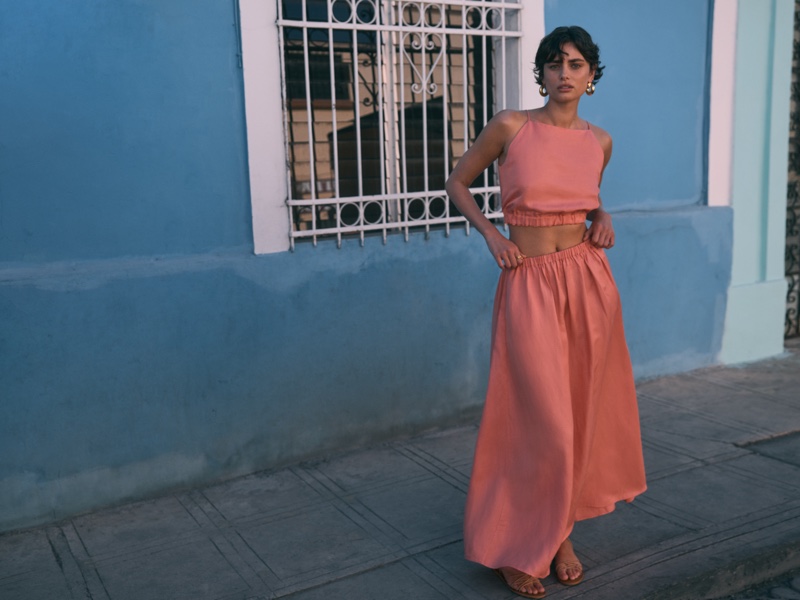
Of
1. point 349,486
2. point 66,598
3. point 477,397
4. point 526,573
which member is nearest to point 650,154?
point 477,397

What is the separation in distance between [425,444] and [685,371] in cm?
215

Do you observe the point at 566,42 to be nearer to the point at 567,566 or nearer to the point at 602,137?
the point at 602,137

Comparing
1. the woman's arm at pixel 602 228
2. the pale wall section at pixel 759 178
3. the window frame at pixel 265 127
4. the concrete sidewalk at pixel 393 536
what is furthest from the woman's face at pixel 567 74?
the pale wall section at pixel 759 178

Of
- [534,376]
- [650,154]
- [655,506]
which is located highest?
[650,154]

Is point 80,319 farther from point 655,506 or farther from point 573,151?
point 655,506

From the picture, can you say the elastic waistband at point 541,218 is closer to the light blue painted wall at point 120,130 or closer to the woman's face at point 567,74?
the woman's face at point 567,74

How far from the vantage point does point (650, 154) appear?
18.0 ft

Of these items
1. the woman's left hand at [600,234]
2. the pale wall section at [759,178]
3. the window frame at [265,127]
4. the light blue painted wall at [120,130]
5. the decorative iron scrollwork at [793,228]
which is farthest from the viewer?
the decorative iron scrollwork at [793,228]

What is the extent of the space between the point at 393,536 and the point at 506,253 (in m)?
1.30

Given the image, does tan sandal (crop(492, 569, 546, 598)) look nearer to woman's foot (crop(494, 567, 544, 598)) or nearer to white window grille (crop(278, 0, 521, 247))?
woman's foot (crop(494, 567, 544, 598))

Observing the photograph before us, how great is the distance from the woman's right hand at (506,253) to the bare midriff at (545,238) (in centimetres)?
5

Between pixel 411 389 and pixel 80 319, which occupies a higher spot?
pixel 80 319

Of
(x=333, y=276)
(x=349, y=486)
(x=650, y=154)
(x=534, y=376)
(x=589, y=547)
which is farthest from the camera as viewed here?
(x=650, y=154)

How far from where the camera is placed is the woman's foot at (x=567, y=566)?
10.2ft
